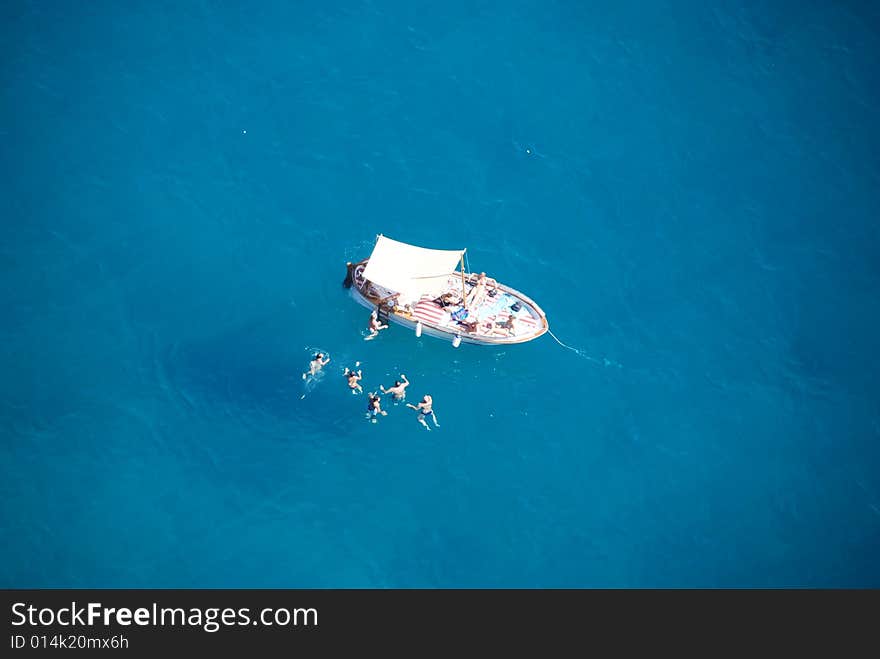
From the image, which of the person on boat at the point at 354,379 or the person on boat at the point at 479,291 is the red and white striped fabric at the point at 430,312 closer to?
the person on boat at the point at 479,291

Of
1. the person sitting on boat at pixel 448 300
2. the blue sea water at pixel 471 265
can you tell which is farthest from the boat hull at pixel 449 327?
the person sitting on boat at pixel 448 300

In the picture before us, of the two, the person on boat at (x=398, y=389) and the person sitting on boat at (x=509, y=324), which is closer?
the person on boat at (x=398, y=389)

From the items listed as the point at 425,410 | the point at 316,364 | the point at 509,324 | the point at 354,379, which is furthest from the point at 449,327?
the point at 316,364

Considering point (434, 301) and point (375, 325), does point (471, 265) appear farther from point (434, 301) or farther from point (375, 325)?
point (375, 325)

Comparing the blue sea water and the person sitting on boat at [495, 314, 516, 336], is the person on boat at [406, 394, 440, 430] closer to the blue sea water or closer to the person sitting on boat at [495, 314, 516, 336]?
the blue sea water
